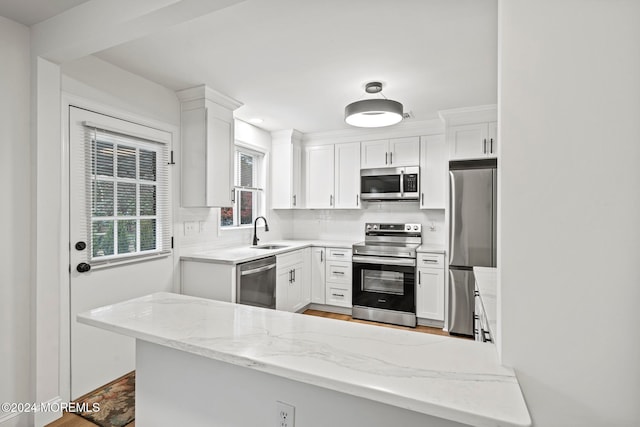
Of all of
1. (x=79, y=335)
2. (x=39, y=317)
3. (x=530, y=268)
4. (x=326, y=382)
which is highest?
(x=530, y=268)

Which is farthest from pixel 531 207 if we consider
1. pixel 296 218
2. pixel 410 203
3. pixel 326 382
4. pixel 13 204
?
pixel 296 218

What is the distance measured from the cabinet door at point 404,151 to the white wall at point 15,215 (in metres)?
3.54

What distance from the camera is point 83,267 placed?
89.2 inches

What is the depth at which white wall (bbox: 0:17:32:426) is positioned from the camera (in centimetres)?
187

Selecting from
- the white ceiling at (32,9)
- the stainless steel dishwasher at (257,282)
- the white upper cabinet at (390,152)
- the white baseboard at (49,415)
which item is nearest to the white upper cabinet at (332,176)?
the white upper cabinet at (390,152)

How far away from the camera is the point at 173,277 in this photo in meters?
3.02

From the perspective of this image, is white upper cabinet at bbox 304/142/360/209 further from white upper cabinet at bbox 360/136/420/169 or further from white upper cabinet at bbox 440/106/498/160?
white upper cabinet at bbox 440/106/498/160

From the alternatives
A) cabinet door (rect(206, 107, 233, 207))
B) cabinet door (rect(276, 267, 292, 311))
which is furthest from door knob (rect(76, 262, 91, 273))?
cabinet door (rect(276, 267, 292, 311))

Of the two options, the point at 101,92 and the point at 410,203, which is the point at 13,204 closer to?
the point at 101,92

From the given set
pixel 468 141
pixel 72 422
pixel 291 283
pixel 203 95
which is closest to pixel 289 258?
pixel 291 283

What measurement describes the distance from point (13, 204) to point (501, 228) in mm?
2525

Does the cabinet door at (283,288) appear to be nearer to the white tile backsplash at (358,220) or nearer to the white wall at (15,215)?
the white tile backsplash at (358,220)

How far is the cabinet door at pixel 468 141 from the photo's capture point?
3566 mm

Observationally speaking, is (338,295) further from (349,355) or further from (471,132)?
(349,355)
